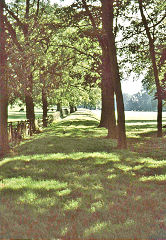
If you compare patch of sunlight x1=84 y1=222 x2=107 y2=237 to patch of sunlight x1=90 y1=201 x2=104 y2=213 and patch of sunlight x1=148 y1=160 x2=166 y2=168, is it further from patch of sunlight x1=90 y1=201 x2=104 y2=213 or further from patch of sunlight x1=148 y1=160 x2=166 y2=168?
patch of sunlight x1=148 y1=160 x2=166 y2=168

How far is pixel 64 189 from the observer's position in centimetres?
760

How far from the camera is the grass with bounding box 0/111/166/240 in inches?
202

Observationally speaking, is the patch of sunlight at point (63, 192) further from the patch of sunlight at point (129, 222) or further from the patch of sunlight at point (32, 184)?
the patch of sunlight at point (129, 222)

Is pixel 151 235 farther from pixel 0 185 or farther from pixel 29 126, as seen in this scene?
pixel 29 126

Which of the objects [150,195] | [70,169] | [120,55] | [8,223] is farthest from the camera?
[120,55]

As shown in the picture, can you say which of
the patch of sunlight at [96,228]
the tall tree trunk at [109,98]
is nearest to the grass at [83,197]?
the patch of sunlight at [96,228]

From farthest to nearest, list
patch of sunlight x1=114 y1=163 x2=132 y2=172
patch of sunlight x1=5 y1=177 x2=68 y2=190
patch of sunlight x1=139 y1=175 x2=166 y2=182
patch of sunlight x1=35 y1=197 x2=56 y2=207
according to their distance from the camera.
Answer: patch of sunlight x1=114 y1=163 x2=132 y2=172, patch of sunlight x1=139 y1=175 x2=166 y2=182, patch of sunlight x1=5 y1=177 x2=68 y2=190, patch of sunlight x1=35 y1=197 x2=56 y2=207

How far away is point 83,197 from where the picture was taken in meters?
6.94

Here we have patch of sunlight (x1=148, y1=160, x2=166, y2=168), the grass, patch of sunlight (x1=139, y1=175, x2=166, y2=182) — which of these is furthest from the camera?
patch of sunlight (x1=148, y1=160, x2=166, y2=168)

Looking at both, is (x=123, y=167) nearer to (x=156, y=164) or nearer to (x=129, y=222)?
(x=156, y=164)

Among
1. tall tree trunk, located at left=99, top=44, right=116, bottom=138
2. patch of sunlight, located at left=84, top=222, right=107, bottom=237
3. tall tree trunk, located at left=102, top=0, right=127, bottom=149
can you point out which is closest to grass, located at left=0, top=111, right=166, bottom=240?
patch of sunlight, located at left=84, top=222, right=107, bottom=237

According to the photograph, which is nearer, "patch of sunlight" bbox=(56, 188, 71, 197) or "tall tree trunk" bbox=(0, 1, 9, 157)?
"patch of sunlight" bbox=(56, 188, 71, 197)

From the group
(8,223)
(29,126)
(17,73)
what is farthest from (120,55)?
(8,223)

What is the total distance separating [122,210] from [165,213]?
2.78ft
